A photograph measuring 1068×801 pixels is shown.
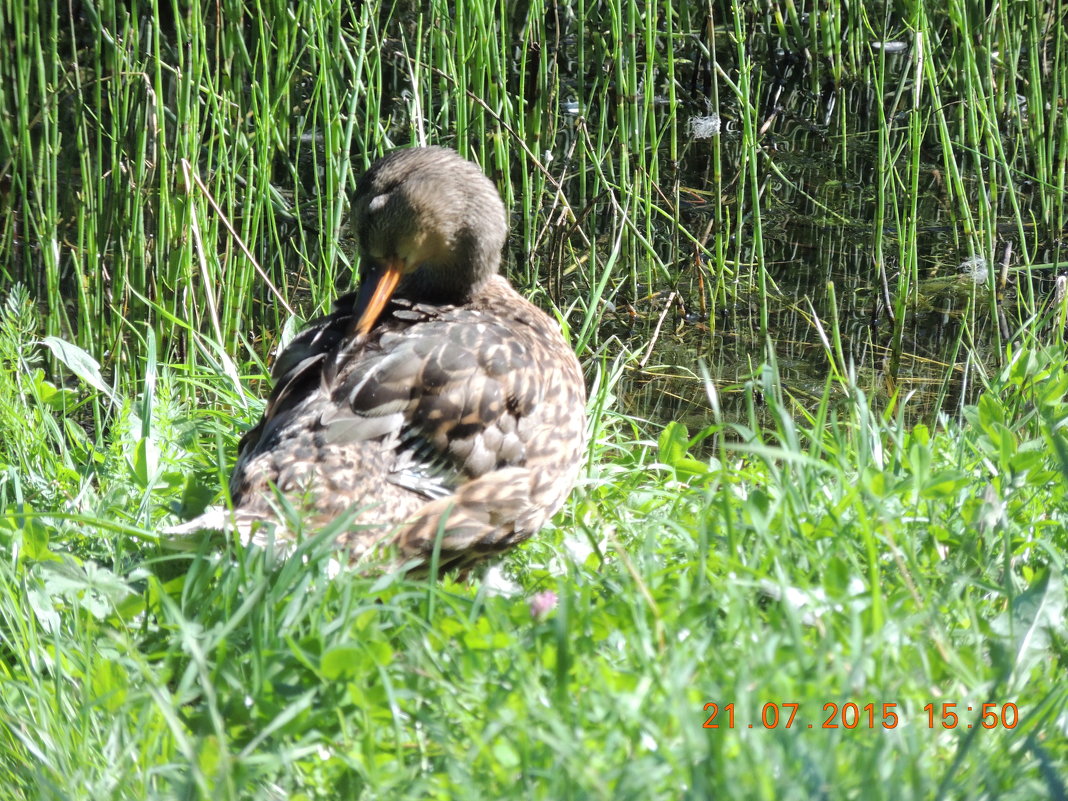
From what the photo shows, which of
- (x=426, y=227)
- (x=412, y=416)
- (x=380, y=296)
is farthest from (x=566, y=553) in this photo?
(x=426, y=227)

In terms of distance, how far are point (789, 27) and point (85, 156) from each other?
510 centimetres

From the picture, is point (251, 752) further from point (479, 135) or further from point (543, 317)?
point (479, 135)

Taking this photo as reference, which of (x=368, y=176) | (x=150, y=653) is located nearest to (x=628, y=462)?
(x=368, y=176)

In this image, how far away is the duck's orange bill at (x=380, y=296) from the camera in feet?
10.6

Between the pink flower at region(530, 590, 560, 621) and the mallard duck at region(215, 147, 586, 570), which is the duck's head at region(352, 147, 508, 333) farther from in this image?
the pink flower at region(530, 590, 560, 621)

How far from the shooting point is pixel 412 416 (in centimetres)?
295

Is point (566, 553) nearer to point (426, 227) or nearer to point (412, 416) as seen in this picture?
point (412, 416)

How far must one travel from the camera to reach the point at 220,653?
2033mm

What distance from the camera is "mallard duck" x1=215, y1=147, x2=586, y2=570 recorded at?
2773 mm
